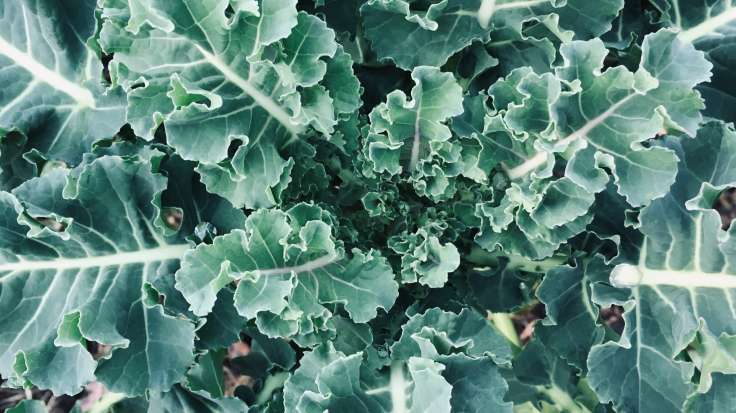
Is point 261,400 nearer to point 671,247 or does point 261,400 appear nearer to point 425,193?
point 425,193

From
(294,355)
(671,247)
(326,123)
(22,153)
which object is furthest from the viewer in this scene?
(294,355)

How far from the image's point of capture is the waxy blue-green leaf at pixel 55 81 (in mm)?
2266

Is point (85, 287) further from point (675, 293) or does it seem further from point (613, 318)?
point (613, 318)

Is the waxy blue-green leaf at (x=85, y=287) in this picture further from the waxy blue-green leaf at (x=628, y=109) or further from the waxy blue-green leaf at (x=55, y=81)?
the waxy blue-green leaf at (x=628, y=109)

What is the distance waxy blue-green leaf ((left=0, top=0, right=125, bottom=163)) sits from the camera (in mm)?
2266

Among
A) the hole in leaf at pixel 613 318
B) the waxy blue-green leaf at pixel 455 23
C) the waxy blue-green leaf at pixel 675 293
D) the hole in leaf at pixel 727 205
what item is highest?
the waxy blue-green leaf at pixel 455 23

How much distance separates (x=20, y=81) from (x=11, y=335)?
73 cm

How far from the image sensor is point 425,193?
224 centimetres

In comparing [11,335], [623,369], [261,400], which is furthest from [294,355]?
[623,369]

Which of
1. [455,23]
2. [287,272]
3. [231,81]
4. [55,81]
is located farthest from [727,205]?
[55,81]

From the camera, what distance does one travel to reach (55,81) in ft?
7.63

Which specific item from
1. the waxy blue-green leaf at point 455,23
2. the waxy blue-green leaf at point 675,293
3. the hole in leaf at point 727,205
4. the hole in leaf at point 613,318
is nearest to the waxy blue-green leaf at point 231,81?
the waxy blue-green leaf at point 455,23

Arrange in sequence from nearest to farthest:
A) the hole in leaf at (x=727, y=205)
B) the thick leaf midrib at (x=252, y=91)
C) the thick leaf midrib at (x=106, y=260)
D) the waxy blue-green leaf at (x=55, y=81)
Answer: the thick leaf midrib at (x=252, y=91), the thick leaf midrib at (x=106, y=260), the waxy blue-green leaf at (x=55, y=81), the hole in leaf at (x=727, y=205)

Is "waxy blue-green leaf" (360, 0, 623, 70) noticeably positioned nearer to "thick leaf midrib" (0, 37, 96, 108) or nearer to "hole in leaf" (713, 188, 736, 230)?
"thick leaf midrib" (0, 37, 96, 108)
